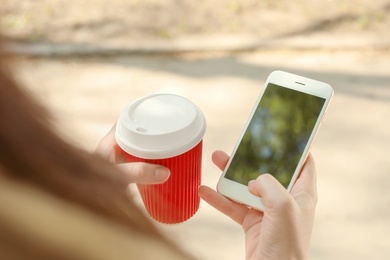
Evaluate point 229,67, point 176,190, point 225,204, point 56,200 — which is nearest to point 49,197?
point 56,200

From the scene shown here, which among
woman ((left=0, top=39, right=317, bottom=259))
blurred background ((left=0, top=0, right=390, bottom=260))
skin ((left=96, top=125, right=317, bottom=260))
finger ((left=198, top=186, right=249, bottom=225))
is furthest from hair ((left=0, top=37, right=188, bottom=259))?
blurred background ((left=0, top=0, right=390, bottom=260))

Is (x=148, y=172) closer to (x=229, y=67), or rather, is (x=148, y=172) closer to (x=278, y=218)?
(x=278, y=218)

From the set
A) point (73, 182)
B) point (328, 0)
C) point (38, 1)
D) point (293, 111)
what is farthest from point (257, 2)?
point (73, 182)

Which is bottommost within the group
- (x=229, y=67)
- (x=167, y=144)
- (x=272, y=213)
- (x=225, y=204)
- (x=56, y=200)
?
(x=229, y=67)

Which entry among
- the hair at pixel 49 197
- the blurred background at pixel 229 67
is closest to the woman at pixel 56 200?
the hair at pixel 49 197

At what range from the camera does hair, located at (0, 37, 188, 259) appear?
15.6 inches

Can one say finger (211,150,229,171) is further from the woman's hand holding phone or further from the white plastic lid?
the white plastic lid

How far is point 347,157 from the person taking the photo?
236 cm

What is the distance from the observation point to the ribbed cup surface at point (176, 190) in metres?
1.21

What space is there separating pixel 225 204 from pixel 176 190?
151 mm

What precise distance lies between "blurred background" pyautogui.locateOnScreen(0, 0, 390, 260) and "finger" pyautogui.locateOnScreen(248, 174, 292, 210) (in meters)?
0.89

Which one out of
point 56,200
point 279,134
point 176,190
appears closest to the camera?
point 56,200

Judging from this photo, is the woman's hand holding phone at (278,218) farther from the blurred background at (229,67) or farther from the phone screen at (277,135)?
the blurred background at (229,67)

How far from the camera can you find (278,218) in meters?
1.17
